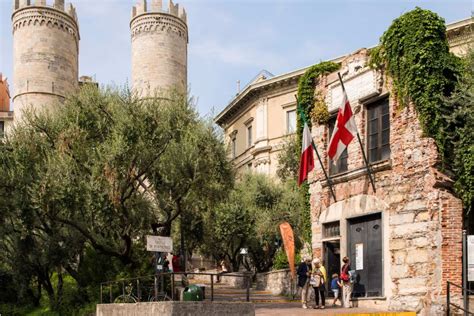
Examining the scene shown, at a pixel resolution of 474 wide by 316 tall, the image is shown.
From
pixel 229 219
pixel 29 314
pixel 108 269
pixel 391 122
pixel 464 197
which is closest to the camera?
pixel 464 197

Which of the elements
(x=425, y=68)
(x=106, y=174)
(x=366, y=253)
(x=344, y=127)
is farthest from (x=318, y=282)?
(x=106, y=174)

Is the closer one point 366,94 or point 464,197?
point 464,197

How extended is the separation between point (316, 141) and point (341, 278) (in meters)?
5.06

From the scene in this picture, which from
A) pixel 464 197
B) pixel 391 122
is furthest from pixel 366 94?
pixel 464 197

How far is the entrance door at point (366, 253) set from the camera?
699 inches

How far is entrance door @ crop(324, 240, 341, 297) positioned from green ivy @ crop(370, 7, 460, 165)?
205 inches

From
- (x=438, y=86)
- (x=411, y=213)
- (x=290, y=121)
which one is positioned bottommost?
(x=411, y=213)

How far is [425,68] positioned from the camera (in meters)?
16.8

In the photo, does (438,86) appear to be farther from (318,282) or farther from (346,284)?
(318,282)

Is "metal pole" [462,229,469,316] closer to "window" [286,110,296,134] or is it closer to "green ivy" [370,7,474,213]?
"green ivy" [370,7,474,213]

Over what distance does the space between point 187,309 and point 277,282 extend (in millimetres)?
11920

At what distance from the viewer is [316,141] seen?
2130cm

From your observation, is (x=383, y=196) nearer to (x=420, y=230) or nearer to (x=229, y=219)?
(x=420, y=230)

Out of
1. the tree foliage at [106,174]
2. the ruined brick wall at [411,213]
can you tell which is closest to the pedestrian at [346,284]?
the ruined brick wall at [411,213]
